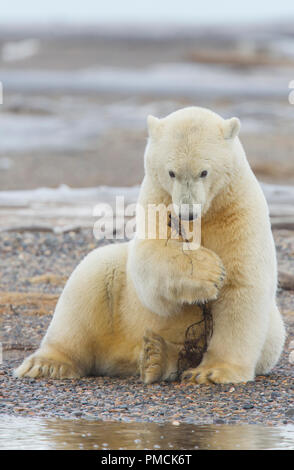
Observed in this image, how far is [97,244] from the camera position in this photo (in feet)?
30.5

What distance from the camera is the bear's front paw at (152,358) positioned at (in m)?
4.93

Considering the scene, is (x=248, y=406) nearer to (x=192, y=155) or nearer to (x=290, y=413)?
(x=290, y=413)

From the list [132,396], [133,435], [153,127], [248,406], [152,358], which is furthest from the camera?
[152,358]

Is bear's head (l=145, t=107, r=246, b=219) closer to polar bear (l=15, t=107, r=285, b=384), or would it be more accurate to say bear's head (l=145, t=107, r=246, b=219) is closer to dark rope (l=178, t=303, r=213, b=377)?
polar bear (l=15, t=107, r=285, b=384)

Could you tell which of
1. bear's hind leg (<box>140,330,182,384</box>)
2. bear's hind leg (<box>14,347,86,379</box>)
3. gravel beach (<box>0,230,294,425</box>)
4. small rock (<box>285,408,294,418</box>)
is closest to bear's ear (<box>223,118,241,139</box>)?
bear's hind leg (<box>140,330,182,384</box>)

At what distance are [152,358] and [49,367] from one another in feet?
2.10

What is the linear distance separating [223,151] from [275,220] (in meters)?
6.40

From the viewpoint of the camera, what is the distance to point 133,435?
3945 mm

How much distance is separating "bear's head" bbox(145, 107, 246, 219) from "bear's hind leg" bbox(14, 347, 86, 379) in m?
1.23

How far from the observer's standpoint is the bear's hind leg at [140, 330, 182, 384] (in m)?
4.94

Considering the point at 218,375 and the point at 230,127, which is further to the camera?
the point at 218,375

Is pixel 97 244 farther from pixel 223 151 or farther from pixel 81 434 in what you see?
pixel 81 434

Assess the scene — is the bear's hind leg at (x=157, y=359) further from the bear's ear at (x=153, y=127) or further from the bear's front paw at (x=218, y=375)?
the bear's ear at (x=153, y=127)

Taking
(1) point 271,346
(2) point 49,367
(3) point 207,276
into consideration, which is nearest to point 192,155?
(3) point 207,276
